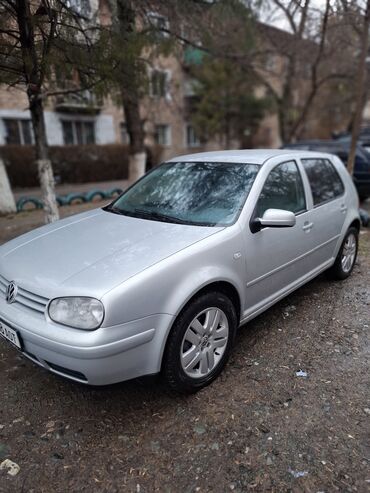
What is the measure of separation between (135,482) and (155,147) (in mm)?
18621

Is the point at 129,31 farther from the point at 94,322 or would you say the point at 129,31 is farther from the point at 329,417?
the point at 329,417

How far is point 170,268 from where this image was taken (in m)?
2.30

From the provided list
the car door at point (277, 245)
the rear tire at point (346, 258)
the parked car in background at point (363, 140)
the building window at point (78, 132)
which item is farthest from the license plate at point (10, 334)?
the building window at point (78, 132)

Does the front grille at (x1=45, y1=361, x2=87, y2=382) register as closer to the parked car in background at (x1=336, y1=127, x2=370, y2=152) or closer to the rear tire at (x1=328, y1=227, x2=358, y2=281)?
the rear tire at (x1=328, y1=227, x2=358, y2=281)

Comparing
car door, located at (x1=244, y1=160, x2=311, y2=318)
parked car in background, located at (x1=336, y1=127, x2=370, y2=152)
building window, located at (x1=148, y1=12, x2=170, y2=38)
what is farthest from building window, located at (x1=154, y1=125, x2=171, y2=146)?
car door, located at (x1=244, y1=160, x2=311, y2=318)

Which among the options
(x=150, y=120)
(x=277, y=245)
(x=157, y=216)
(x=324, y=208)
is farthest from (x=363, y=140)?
(x=157, y=216)

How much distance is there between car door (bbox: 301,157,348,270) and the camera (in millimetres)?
3703

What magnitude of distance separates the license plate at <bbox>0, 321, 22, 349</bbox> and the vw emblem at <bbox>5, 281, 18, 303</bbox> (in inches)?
6.6

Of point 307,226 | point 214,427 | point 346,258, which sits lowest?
point 214,427

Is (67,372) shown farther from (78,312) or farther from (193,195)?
(193,195)

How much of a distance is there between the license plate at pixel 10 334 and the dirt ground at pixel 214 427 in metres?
0.51

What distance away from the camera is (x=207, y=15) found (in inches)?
299

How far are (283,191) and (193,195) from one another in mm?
832

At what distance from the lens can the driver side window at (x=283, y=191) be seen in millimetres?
3126
